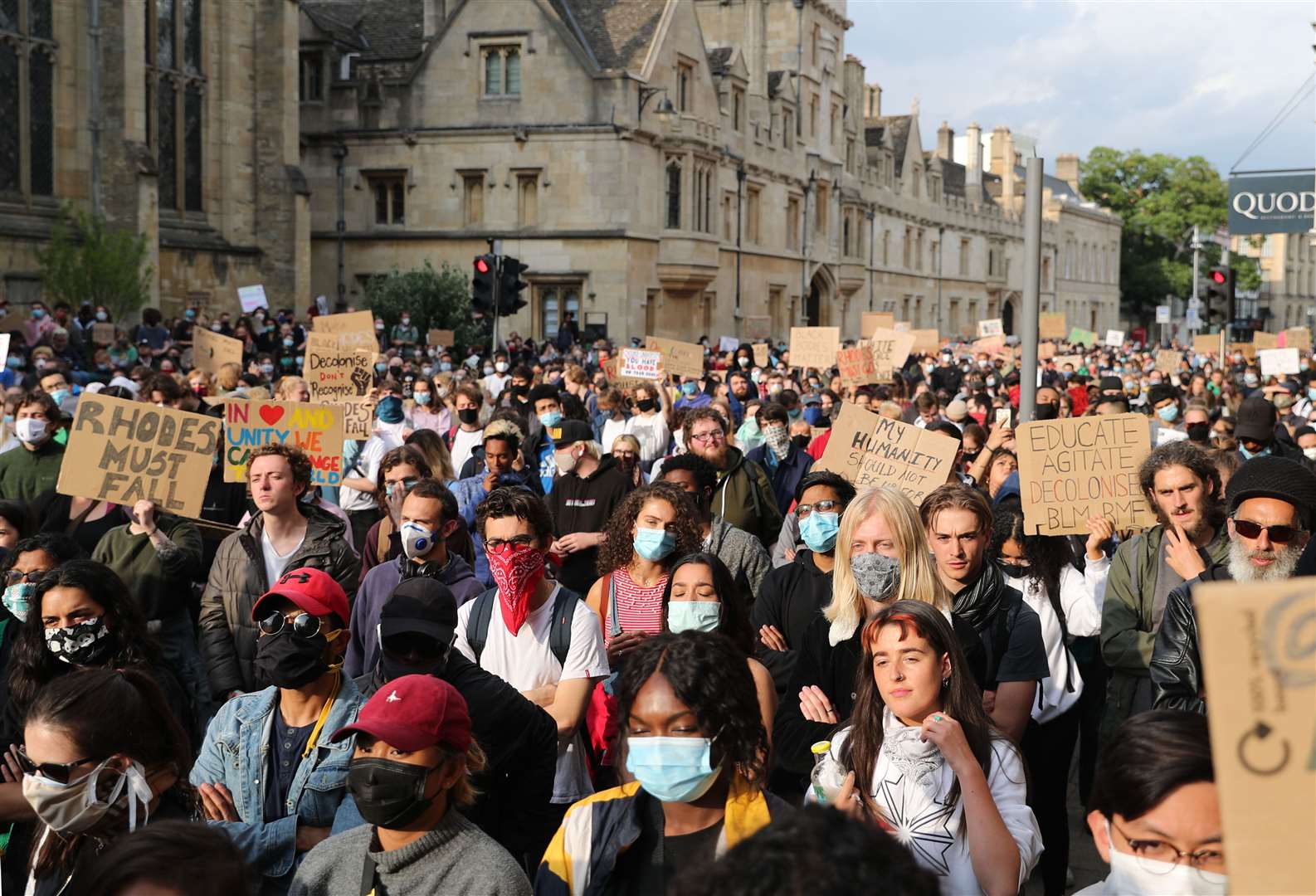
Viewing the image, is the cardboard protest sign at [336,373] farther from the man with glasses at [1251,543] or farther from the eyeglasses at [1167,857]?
the eyeglasses at [1167,857]

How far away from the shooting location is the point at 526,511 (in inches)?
212

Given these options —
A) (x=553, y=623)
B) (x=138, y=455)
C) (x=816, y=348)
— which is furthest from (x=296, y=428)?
(x=816, y=348)

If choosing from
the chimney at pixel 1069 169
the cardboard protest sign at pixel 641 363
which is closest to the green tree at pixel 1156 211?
the chimney at pixel 1069 169

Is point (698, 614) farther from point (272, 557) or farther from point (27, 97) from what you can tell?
point (27, 97)

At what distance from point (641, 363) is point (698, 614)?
455 inches

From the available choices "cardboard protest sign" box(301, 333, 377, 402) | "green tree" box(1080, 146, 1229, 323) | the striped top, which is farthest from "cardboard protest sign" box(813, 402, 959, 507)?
"green tree" box(1080, 146, 1229, 323)

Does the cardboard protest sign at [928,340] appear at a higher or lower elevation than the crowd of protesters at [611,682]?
higher

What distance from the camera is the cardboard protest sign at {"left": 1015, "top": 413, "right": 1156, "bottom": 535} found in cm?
705

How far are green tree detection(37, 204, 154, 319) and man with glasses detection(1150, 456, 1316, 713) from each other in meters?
23.8

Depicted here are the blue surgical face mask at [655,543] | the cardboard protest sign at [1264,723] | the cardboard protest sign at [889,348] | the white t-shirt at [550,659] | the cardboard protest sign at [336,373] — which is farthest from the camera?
the cardboard protest sign at [889,348]

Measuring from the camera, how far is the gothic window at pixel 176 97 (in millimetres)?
30141

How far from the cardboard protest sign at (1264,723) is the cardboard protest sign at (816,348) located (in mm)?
17515

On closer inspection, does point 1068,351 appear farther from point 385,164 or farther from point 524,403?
point 524,403

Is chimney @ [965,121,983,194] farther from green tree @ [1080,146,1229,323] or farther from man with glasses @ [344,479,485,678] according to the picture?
man with glasses @ [344,479,485,678]
